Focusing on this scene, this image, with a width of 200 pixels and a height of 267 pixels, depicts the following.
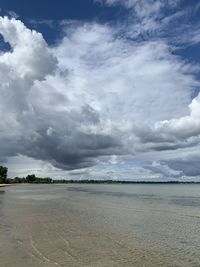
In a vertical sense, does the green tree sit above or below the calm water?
above

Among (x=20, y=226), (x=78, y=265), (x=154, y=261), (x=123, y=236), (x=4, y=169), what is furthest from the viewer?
(x=4, y=169)

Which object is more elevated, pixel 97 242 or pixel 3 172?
pixel 3 172

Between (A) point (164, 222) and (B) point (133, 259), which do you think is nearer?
(B) point (133, 259)

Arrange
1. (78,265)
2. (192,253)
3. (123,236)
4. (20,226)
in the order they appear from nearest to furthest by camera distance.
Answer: (78,265)
(192,253)
(123,236)
(20,226)

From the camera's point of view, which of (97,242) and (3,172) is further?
(3,172)

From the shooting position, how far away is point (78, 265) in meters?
14.6

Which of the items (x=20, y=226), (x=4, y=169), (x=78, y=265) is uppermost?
(x=4, y=169)

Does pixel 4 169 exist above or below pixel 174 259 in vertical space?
above

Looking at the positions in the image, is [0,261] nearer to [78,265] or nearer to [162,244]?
[78,265]

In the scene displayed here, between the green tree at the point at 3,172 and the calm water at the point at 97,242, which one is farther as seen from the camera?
the green tree at the point at 3,172

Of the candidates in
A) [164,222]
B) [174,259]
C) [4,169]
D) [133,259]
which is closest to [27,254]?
[133,259]

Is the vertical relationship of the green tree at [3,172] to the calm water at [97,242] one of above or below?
above

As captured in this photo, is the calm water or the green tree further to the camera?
the green tree

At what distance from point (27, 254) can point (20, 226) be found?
943 centimetres
